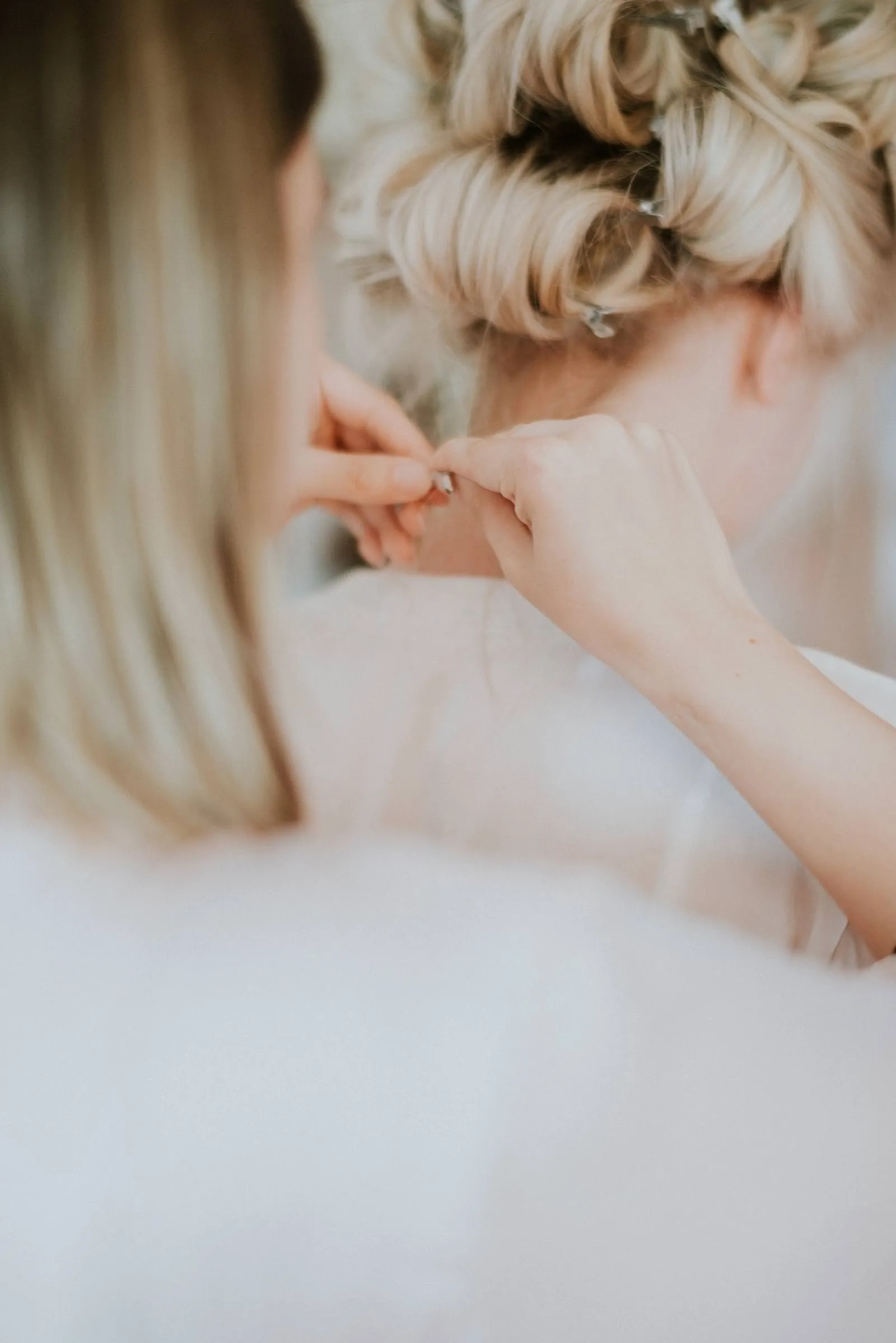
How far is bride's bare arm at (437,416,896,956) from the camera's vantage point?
1.77 ft

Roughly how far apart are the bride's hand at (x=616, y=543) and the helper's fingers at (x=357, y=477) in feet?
0.14

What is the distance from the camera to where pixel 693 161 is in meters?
0.60

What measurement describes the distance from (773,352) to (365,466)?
272 mm

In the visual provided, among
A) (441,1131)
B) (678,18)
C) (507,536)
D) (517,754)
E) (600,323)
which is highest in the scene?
(678,18)

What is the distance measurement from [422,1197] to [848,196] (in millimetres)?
634

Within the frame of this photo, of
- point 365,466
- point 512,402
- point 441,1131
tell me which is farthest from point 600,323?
point 441,1131

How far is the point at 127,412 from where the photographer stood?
1.94 feet

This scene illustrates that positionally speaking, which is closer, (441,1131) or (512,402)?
(441,1131)

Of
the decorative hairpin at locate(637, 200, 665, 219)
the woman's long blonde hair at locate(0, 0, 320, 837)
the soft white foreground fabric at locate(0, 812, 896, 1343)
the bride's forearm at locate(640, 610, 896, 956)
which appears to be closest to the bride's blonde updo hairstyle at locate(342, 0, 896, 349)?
the decorative hairpin at locate(637, 200, 665, 219)

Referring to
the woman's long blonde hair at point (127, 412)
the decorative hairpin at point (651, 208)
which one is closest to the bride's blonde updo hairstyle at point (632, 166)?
the decorative hairpin at point (651, 208)

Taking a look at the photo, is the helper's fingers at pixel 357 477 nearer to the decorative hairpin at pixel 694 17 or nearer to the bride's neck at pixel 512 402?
the bride's neck at pixel 512 402

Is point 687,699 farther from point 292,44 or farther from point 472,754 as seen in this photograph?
point 292,44

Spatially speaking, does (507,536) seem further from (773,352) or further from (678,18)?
(678,18)

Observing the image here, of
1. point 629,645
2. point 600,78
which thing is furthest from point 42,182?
point 629,645
